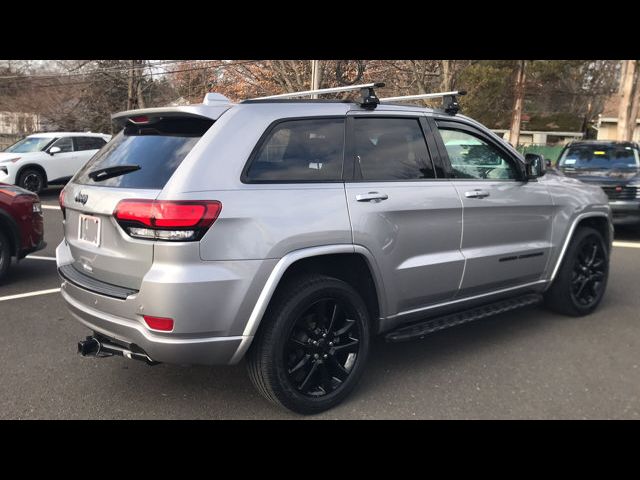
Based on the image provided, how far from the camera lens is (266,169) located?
10.5 feet

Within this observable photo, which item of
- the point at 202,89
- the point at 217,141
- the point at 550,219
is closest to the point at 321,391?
the point at 217,141

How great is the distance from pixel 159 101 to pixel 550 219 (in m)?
36.1

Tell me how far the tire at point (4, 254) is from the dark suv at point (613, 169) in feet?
30.4

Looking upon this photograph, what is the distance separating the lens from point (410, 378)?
12.9 ft

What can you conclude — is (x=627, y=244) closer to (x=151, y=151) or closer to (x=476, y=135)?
(x=476, y=135)

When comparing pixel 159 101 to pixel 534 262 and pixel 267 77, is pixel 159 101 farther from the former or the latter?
pixel 534 262

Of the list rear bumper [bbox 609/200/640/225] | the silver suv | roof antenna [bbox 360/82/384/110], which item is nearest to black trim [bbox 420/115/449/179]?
the silver suv

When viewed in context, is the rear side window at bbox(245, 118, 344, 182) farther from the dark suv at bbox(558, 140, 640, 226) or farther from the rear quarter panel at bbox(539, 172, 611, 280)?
the dark suv at bbox(558, 140, 640, 226)

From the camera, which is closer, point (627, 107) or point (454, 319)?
point (454, 319)

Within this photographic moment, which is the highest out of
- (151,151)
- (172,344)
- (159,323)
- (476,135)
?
(476,135)

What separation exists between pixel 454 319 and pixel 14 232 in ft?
16.3

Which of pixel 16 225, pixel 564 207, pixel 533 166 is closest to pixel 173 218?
pixel 533 166

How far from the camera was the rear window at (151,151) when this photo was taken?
3.07 m
